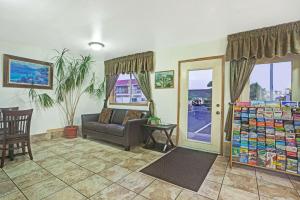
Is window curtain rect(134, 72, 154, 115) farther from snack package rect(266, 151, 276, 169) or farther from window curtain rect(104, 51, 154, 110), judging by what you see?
snack package rect(266, 151, 276, 169)

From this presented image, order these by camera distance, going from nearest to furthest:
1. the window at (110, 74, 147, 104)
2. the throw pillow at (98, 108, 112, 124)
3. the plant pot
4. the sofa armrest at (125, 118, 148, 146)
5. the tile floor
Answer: the tile floor → the sofa armrest at (125, 118, 148, 146) → the plant pot → the throw pillow at (98, 108, 112, 124) → the window at (110, 74, 147, 104)

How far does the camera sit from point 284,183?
7.00 feet

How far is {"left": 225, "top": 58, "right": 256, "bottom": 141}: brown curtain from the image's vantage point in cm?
284

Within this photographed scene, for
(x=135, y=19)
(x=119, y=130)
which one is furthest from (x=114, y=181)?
(x=135, y=19)

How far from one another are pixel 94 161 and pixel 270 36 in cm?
374

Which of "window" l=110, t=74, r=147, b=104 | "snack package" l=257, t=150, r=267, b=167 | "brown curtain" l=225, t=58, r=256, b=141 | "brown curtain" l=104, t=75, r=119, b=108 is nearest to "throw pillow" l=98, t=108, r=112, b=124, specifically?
"window" l=110, t=74, r=147, b=104

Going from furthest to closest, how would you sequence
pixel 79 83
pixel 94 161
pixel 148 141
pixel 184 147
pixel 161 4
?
pixel 79 83 < pixel 148 141 < pixel 184 147 < pixel 94 161 < pixel 161 4

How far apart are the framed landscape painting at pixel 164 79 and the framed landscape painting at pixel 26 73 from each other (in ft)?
9.43

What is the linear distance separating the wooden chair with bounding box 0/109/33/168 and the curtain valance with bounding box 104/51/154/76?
2.63 meters

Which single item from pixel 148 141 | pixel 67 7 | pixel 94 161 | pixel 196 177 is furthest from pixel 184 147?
pixel 67 7

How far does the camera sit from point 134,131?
136 inches

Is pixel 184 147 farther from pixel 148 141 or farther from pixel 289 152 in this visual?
pixel 289 152

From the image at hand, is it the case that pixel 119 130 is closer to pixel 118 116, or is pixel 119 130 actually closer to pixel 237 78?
pixel 118 116

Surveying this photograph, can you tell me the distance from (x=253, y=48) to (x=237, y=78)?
1.87 ft
